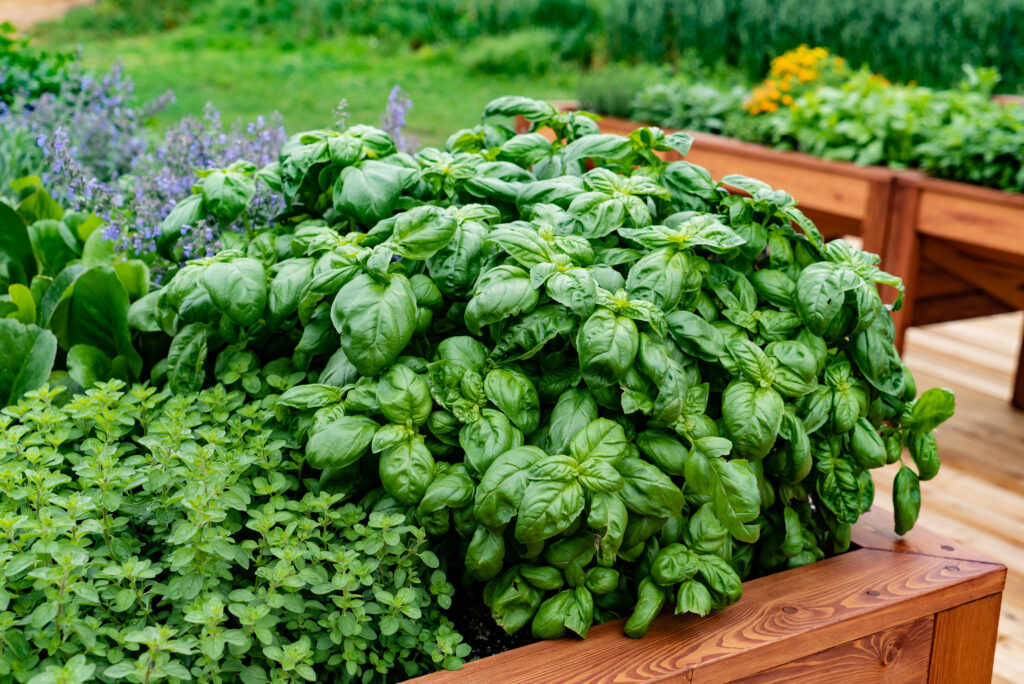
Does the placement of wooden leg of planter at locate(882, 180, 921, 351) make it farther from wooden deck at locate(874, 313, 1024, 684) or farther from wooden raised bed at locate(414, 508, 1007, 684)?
wooden raised bed at locate(414, 508, 1007, 684)

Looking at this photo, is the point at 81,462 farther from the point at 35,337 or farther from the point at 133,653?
the point at 35,337

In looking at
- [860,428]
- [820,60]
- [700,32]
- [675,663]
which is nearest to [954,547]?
[860,428]

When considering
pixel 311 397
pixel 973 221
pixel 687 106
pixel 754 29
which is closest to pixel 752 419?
pixel 311 397

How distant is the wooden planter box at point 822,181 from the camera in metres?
3.24

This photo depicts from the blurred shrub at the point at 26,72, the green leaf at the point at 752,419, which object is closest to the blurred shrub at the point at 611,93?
the blurred shrub at the point at 26,72

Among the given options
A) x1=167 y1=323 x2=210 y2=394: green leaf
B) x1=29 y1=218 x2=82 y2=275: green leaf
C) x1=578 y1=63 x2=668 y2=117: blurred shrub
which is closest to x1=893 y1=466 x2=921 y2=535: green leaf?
x1=167 y1=323 x2=210 y2=394: green leaf

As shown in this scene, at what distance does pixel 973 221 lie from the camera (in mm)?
2975

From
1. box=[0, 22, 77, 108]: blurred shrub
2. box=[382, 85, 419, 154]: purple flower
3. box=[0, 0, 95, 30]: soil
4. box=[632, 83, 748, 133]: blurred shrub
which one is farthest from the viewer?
box=[0, 0, 95, 30]: soil

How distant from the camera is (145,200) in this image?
1.74m

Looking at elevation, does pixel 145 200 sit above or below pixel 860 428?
above

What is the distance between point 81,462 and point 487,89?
7169 mm

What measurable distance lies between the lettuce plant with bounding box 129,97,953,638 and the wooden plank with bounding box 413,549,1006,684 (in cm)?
4

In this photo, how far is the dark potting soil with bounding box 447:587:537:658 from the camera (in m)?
1.20

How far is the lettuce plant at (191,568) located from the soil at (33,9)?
1060cm
